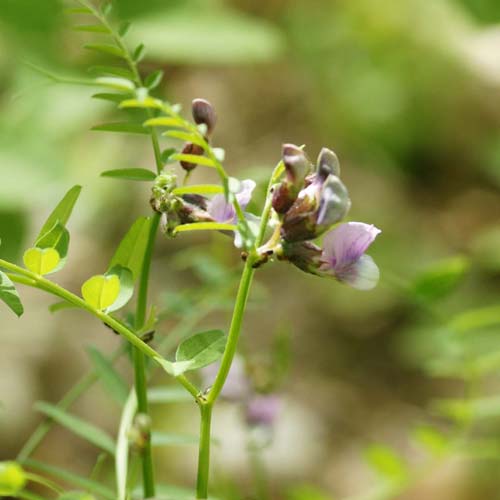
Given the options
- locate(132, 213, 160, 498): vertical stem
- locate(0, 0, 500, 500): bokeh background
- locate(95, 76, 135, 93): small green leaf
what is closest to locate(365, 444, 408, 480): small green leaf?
locate(132, 213, 160, 498): vertical stem

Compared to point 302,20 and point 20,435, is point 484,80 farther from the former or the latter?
point 20,435

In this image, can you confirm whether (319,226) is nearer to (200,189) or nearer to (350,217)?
(200,189)

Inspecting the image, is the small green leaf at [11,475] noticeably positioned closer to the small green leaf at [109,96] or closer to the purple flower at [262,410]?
the small green leaf at [109,96]

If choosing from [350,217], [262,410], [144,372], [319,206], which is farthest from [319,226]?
[350,217]

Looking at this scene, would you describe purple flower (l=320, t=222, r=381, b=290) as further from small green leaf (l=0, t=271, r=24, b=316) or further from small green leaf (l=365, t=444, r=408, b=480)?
small green leaf (l=365, t=444, r=408, b=480)

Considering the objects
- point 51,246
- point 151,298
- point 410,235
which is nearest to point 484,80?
point 410,235

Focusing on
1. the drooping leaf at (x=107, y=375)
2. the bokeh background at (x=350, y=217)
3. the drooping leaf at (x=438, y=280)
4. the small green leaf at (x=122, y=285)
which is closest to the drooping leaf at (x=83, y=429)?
the drooping leaf at (x=107, y=375)
